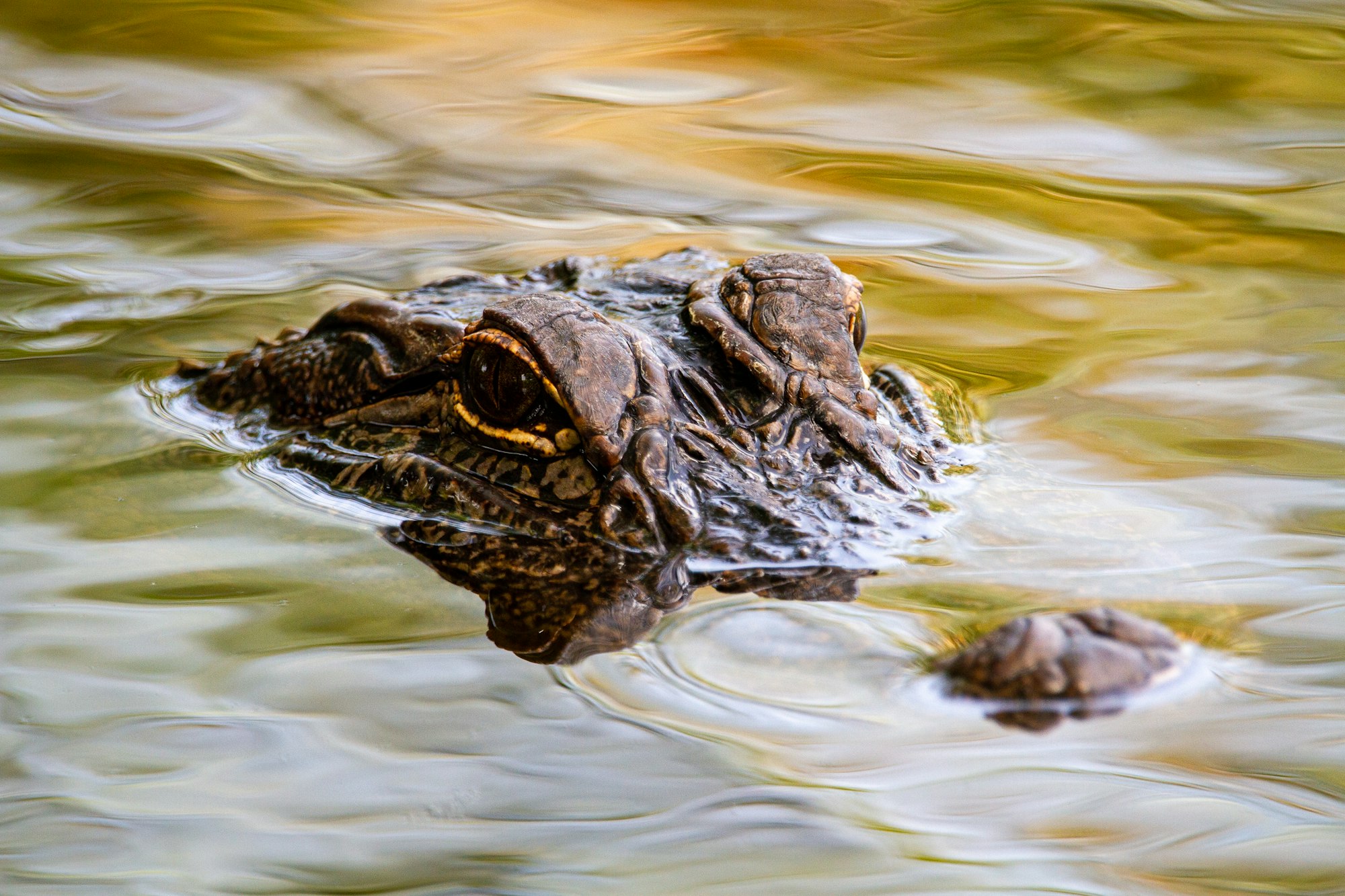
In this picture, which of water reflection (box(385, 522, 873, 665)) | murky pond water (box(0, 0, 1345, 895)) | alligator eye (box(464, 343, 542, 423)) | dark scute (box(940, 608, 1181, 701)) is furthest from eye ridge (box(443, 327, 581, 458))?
dark scute (box(940, 608, 1181, 701))

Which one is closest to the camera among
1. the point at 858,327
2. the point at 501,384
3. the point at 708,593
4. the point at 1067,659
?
the point at 1067,659

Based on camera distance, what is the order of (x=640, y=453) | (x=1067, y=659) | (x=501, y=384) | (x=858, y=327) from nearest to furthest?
1. (x=1067, y=659)
2. (x=640, y=453)
3. (x=501, y=384)
4. (x=858, y=327)

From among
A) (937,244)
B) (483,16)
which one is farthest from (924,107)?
(483,16)

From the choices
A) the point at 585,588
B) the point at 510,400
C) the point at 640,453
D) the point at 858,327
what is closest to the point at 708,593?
the point at 585,588

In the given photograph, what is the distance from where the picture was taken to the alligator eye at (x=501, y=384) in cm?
344

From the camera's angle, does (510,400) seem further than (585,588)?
Yes

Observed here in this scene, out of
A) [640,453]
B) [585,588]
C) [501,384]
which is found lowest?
[585,588]

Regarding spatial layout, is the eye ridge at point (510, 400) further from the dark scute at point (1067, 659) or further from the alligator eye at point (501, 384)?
the dark scute at point (1067, 659)

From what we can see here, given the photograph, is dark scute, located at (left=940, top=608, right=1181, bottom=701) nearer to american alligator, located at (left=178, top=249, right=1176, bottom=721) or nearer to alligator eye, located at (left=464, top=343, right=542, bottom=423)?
american alligator, located at (left=178, top=249, right=1176, bottom=721)

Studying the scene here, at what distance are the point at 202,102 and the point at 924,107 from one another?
4.02 meters

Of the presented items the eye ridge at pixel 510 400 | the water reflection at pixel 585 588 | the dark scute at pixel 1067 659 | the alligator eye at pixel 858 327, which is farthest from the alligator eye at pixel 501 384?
the dark scute at pixel 1067 659

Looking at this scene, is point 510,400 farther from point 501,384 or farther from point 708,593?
point 708,593

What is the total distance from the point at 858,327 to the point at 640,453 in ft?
2.92

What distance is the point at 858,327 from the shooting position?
3826 millimetres
